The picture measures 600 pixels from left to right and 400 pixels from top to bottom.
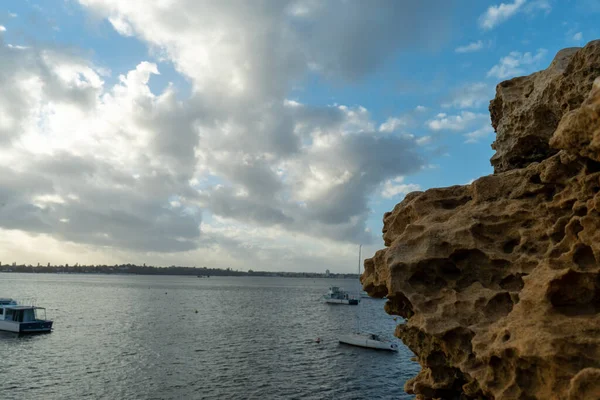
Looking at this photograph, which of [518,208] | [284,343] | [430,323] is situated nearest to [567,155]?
[518,208]

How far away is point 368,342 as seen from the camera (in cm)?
4428

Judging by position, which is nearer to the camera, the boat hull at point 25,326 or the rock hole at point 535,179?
the rock hole at point 535,179

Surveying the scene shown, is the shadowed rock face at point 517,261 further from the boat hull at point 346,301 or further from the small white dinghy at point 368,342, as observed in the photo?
the boat hull at point 346,301

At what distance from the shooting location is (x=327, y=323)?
6550 cm

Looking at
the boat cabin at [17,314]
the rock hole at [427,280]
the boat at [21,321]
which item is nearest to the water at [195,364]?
the boat at [21,321]

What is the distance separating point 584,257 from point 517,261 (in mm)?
1492

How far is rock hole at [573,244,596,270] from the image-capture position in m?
7.11

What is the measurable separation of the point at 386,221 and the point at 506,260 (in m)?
4.60

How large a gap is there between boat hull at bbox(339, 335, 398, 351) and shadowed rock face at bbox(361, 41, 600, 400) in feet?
109

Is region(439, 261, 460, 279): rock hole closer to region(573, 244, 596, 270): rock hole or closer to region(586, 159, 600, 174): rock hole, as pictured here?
region(573, 244, 596, 270): rock hole

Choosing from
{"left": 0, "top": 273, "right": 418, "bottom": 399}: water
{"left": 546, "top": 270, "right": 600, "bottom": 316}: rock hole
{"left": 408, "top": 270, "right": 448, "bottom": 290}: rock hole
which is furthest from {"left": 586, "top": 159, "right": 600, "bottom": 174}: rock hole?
{"left": 0, "top": 273, "right": 418, "bottom": 399}: water

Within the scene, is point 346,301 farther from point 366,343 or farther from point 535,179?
point 535,179

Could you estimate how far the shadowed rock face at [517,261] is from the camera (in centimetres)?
663

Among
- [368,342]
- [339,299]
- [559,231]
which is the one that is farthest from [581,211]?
[339,299]
